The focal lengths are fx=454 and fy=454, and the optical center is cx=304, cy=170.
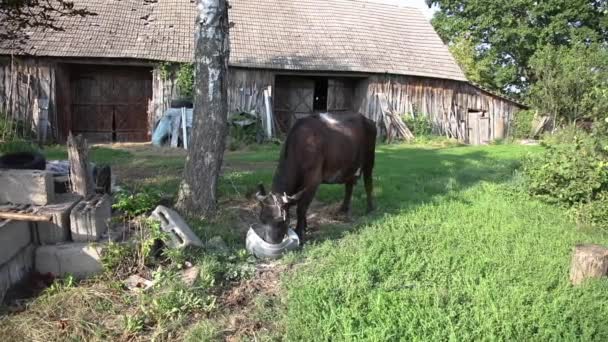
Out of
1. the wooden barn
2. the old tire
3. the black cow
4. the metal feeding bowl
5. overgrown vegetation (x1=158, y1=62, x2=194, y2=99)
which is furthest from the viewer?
overgrown vegetation (x1=158, y1=62, x2=194, y2=99)

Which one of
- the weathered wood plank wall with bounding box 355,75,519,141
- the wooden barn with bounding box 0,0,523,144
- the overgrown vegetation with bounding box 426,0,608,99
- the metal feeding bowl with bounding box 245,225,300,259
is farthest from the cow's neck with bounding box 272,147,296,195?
the overgrown vegetation with bounding box 426,0,608,99

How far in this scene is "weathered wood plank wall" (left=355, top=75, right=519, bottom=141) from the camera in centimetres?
1706

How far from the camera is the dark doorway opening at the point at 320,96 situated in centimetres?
1848

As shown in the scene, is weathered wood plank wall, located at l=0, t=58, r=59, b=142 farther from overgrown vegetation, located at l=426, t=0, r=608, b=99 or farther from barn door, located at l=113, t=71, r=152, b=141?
overgrown vegetation, located at l=426, t=0, r=608, b=99

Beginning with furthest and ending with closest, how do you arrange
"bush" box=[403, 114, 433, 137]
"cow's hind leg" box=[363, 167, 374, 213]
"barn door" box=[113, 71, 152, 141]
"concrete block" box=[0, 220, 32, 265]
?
"bush" box=[403, 114, 433, 137]
"barn door" box=[113, 71, 152, 141]
"cow's hind leg" box=[363, 167, 374, 213]
"concrete block" box=[0, 220, 32, 265]

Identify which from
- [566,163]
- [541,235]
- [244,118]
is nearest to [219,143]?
[541,235]

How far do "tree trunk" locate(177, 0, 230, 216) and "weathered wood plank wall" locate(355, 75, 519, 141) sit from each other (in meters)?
11.8

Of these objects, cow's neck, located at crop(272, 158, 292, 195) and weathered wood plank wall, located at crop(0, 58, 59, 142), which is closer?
cow's neck, located at crop(272, 158, 292, 195)

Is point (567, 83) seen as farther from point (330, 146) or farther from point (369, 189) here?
point (330, 146)

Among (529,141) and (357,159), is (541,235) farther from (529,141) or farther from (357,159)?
(529,141)

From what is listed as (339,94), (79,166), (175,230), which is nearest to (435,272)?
(175,230)

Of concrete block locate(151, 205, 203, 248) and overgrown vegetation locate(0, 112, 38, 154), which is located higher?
overgrown vegetation locate(0, 112, 38, 154)

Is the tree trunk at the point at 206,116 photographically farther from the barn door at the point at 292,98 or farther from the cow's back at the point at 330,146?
the barn door at the point at 292,98

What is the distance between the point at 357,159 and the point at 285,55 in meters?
10.4
